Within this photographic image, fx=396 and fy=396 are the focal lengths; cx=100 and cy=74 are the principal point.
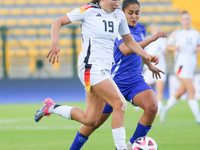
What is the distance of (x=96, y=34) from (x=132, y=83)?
1164mm

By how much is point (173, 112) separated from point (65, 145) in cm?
604

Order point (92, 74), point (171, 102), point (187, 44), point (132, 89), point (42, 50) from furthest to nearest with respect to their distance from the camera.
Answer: point (42, 50), point (187, 44), point (171, 102), point (132, 89), point (92, 74)

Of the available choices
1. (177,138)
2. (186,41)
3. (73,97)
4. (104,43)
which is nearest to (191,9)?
(73,97)

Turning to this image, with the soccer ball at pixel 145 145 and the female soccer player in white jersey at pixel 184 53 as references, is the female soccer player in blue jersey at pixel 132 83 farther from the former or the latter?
the female soccer player in white jersey at pixel 184 53

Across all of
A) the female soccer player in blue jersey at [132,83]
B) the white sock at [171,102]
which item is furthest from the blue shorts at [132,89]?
the white sock at [171,102]

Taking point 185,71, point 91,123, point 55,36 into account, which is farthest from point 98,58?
point 185,71

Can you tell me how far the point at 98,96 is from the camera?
15.9ft

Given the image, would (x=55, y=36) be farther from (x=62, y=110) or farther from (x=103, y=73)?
(x=62, y=110)

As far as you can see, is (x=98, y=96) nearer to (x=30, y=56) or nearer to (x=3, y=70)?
(x=3, y=70)

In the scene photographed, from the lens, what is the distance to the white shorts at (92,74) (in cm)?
469

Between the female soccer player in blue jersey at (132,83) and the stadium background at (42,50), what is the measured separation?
10.1m

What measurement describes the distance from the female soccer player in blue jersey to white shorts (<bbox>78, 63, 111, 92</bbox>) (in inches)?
31.5

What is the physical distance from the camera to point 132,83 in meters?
5.64

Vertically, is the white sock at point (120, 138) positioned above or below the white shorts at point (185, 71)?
above
